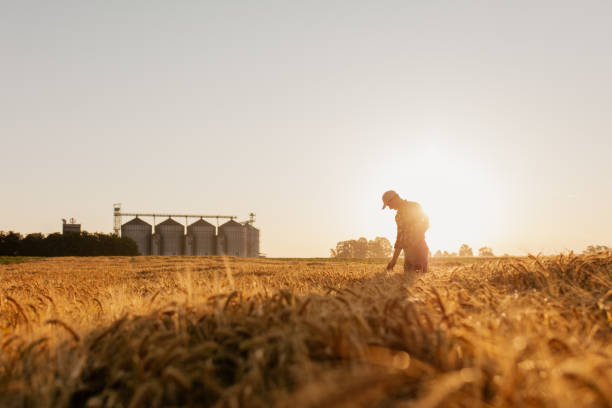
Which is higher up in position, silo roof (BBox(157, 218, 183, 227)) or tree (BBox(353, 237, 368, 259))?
silo roof (BBox(157, 218, 183, 227))

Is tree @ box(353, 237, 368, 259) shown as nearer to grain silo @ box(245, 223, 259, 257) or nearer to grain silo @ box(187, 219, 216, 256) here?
grain silo @ box(245, 223, 259, 257)

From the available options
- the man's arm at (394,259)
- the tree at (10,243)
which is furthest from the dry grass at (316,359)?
the tree at (10,243)

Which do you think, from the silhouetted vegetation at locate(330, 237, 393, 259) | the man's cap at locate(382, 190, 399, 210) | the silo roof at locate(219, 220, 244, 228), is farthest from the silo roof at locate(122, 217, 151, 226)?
the man's cap at locate(382, 190, 399, 210)

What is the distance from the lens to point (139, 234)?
78.3m

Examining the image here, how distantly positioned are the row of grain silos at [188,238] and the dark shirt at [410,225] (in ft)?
230

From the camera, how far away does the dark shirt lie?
30.1 ft

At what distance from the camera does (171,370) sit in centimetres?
155

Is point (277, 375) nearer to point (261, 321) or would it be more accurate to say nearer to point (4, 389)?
point (261, 321)

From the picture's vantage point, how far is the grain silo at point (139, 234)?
7794 cm

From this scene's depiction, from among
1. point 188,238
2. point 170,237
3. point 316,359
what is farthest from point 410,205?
point 170,237

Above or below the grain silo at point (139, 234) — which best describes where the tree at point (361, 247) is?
below

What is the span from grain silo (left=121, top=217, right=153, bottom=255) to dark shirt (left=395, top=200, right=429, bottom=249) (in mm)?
76015

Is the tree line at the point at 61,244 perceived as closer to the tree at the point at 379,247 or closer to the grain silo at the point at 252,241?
the grain silo at the point at 252,241

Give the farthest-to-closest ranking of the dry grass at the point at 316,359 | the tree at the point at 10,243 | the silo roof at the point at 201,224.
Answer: the silo roof at the point at 201,224 < the tree at the point at 10,243 < the dry grass at the point at 316,359
